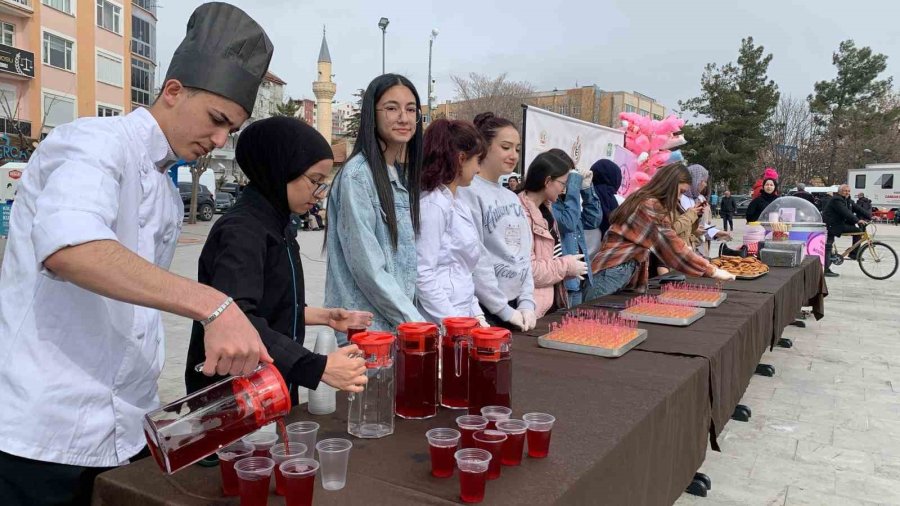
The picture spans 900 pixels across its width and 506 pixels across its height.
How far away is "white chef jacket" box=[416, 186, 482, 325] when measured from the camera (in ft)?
7.95

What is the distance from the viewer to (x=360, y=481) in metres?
1.22

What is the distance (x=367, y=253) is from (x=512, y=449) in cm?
94

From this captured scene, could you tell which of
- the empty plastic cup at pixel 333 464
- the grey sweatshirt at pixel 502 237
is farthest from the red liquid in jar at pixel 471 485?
the grey sweatshirt at pixel 502 237

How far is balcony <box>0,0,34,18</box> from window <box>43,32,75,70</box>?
1071mm

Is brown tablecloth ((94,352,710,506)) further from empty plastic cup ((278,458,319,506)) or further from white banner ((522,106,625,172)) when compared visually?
white banner ((522,106,625,172))

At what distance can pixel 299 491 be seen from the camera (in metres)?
1.06

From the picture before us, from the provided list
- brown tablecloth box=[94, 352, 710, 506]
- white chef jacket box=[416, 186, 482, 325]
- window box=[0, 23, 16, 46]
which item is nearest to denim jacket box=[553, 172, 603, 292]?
white chef jacket box=[416, 186, 482, 325]

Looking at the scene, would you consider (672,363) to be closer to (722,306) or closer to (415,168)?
(415,168)

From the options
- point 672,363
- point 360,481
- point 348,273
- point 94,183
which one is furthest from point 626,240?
point 94,183

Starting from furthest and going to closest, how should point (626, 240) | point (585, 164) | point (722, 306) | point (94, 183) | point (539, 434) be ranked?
point (585, 164), point (626, 240), point (722, 306), point (539, 434), point (94, 183)

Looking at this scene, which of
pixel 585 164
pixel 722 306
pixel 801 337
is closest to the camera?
pixel 722 306

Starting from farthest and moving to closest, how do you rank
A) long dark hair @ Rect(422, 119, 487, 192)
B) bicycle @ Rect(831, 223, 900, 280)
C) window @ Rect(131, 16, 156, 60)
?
window @ Rect(131, 16, 156, 60) → bicycle @ Rect(831, 223, 900, 280) → long dark hair @ Rect(422, 119, 487, 192)

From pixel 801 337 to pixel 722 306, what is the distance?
382cm

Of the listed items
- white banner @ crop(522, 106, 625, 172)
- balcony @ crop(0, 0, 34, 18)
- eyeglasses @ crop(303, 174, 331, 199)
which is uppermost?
balcony @ crop(0, 0, 34, 18)
